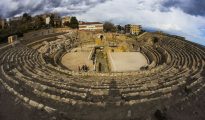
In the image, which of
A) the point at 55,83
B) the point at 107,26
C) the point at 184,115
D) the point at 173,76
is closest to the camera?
the point at 184,115

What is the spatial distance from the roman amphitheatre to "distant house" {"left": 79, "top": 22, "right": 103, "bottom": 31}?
54.2 feet

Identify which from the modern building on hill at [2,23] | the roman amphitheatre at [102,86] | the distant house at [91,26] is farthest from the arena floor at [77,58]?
the modern building on hill at [2,23]

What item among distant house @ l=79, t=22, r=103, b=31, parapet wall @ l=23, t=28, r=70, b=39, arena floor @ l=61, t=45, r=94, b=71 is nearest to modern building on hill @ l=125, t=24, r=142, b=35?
distant house @ l=79, t=22, r=103, b=31

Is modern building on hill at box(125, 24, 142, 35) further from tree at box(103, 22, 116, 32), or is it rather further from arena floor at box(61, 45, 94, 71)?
arena floor at box(61, 45, 94, 71)

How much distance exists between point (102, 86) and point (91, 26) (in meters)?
37.3

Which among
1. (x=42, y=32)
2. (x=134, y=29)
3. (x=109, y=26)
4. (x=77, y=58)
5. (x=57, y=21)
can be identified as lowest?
(x=77, y=58)

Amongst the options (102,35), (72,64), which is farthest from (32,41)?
(102,35)

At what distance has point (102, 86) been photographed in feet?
86.7

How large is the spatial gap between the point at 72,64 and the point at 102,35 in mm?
15829

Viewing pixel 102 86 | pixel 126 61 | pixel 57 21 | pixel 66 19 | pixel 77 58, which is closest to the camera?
pixel 102 86

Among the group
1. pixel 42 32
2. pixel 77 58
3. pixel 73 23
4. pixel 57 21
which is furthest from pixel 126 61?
pixel 57 21

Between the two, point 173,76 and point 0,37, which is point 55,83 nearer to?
point 173,76

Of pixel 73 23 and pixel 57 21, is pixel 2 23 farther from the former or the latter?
pixel 73 23

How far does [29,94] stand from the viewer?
25.3 m
